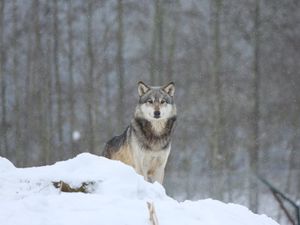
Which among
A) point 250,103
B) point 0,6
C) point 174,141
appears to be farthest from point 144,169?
point 0,6

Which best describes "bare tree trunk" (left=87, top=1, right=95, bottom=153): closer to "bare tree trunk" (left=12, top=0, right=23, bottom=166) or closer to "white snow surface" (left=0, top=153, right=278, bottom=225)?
"bare tree trunk" (left=12, top=0, right=23, bottom=166)

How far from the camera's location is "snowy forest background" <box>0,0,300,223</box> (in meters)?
12.4

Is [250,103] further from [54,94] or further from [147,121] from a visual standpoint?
[147,121]

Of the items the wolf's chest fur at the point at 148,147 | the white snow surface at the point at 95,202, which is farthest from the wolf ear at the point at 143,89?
the white snow surface at the point at 95,202

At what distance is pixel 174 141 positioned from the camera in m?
12.3

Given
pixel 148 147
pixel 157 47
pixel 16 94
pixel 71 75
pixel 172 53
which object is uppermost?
pixel 157 47

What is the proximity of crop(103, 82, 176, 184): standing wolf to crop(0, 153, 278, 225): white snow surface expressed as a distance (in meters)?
3.18

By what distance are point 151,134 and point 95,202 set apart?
161 inches

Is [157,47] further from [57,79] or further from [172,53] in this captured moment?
[57,79]

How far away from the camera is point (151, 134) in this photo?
7164mm

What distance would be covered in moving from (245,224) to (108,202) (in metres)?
0.89

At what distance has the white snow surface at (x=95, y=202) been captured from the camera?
290 cm

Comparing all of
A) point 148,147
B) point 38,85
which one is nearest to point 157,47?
point 38,85

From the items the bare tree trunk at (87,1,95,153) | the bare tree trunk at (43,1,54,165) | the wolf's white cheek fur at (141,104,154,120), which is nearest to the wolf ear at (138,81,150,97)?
the wolf's white cheek fur at (141,104,154,120)
